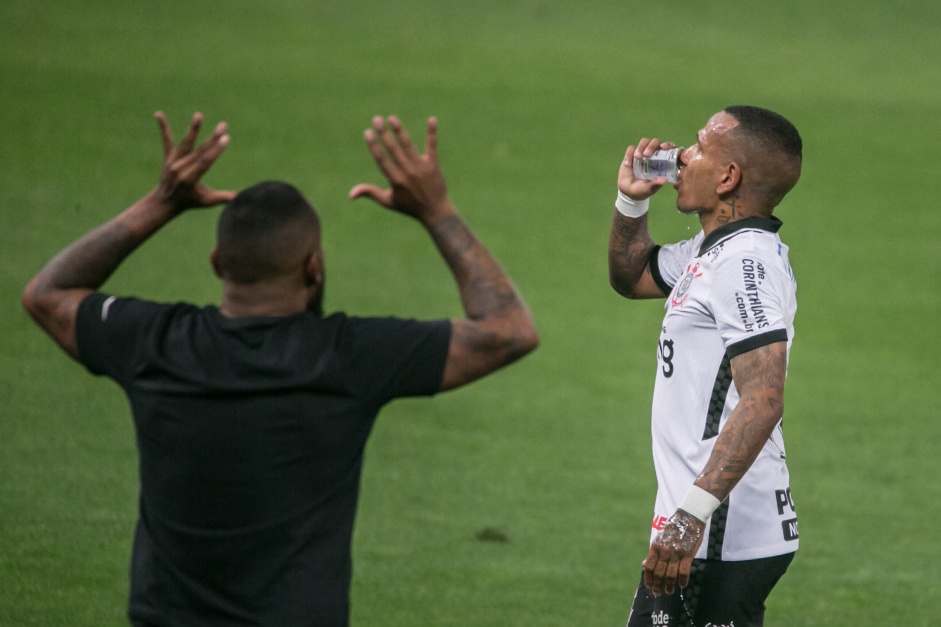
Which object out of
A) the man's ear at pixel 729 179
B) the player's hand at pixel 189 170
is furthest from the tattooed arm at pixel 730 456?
the player's hand at pixel 189 170

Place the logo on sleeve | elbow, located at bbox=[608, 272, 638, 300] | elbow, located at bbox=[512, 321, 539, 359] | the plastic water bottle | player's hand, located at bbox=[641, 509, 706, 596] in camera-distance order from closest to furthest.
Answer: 1. elbow, located at bbox=[512, 321, 539, 359]
2. player's hand, located at bbox=[641, 509, 706, 596]
3. the logo on sleeve
4. the plastic water bottle
5. elbow, located at bbox=[608, 272, 638, 300]

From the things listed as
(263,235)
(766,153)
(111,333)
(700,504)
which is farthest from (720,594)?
(111,333)

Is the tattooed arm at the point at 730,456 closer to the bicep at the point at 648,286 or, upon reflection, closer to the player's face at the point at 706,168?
the player's face at the point at 706,168

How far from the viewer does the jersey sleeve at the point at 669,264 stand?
15.3ft

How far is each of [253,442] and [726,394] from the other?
63.2 inches

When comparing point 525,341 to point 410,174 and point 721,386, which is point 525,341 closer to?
point 410,174

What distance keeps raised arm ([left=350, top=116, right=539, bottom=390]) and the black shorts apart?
1.25 m

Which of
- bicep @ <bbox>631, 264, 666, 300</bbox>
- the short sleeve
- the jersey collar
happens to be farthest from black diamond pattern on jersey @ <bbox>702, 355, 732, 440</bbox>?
bicep @ <bbox>631, 264, 666, 300</bbox>

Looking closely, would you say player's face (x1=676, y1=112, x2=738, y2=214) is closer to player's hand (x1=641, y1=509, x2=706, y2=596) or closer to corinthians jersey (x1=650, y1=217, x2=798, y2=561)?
corinthians jersey (x1=650, y1=217, x2=798, y2=561)

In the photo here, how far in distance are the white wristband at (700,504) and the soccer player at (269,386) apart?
2.83 ft

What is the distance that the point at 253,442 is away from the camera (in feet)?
10.1

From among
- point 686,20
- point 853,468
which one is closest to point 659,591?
point 853,468

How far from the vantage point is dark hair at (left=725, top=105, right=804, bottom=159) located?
4238 mm

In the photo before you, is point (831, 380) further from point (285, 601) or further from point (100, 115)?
point (100, 115)
